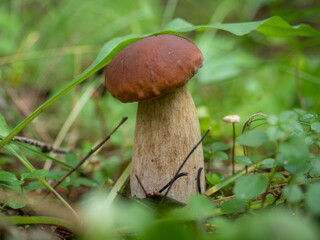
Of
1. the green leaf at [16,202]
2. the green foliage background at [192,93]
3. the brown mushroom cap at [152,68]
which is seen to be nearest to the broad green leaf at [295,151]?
the green foliage background at [192,93]

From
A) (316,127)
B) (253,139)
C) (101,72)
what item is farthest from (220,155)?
(101,72)

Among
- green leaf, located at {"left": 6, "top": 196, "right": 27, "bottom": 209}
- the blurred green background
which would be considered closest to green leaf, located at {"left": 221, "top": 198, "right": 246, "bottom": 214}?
green leaf, located at {"left": 6, "top": 196, "right": 27, "bottom": 209}

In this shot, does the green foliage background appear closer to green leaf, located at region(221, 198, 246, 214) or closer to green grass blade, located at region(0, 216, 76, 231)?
green leaf, located at region(221, 198, 246, 214)

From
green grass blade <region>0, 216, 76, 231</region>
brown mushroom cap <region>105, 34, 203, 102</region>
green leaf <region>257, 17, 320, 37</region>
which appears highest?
green leaf <region>257, 17, 320, 37</region>

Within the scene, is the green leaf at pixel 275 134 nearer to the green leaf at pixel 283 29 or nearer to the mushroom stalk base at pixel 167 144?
the mushroom stalk base at pixel 167 144

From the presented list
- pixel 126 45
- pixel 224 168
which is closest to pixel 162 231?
pixel 126 45

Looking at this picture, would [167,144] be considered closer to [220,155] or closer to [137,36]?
[220,155]

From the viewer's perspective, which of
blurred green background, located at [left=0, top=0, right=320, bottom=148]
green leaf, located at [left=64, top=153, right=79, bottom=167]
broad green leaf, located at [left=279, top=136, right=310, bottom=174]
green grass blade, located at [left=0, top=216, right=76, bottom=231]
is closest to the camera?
broad green leaf, located at [left=279, top=136, right=310, bottom=174]
